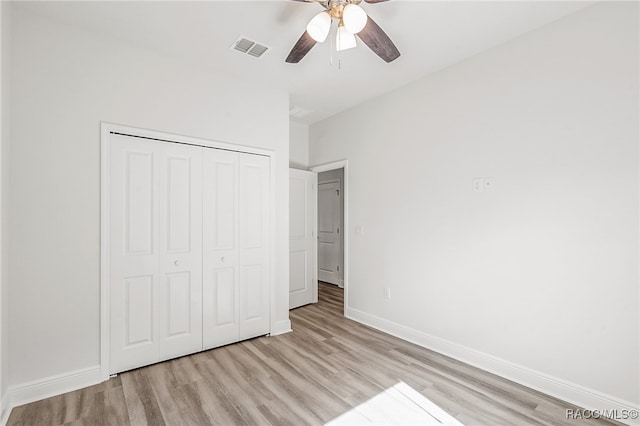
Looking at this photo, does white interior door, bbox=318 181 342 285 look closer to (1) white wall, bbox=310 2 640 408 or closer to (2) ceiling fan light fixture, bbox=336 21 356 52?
(1) white wall, bbox=310 2 640 408

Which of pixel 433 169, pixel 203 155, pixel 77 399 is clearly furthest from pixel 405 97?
pixel 77 399

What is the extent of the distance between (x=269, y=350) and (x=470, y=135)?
9.35ft

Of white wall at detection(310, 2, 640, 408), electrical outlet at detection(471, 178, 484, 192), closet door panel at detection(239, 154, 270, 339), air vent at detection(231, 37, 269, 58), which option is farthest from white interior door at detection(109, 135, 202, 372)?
electrical outlet at detection(471, 178, 484, 192)

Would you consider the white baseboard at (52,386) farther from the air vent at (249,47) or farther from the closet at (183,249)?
the air vent at (249,47)

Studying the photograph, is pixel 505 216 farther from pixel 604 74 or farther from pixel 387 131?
pixel 387 131

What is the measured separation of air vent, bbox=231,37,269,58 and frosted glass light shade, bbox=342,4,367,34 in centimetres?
116

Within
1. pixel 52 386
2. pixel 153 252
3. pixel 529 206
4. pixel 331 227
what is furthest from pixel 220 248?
pixel 331 227

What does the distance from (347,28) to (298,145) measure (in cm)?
306

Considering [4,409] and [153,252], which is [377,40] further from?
[4,409]

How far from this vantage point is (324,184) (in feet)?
20.9

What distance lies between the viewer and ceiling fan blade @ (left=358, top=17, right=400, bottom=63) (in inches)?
73.8

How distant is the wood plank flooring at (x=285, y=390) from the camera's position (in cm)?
200

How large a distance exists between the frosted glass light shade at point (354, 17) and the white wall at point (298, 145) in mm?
3005

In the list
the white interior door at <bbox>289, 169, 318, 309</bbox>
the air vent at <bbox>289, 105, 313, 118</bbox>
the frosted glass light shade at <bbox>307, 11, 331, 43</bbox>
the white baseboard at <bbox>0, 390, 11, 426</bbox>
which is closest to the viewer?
the frosted glass light shade at <bbox>307, 11, 331, 43</bbox>
